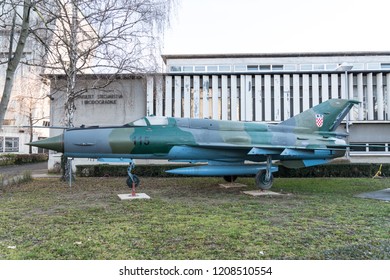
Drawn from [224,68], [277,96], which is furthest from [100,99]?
[224,68]

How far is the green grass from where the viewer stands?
14.5 ft

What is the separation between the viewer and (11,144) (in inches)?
1555

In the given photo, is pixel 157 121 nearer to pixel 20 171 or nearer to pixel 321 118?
pixel 321 118

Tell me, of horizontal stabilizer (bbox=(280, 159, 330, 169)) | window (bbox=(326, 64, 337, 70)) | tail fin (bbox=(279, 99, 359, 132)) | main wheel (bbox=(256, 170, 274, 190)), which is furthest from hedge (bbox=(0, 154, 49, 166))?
window (bbox=(326, 64, 337, 70))

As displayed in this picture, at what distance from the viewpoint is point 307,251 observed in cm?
444

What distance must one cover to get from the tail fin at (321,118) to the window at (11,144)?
37.0 metres

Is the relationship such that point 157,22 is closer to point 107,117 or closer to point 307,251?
point 107,117

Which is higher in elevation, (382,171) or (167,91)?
(167,91)

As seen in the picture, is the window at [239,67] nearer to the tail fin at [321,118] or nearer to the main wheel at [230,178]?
the tail fin at [321,118]

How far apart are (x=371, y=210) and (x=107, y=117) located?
1581cm

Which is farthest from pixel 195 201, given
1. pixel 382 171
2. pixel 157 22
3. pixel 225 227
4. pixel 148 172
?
pixel 382 171

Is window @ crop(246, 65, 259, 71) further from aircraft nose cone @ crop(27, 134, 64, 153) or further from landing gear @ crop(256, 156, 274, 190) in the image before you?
aircraft nose cone @ crop(27, 134, 64, 153)

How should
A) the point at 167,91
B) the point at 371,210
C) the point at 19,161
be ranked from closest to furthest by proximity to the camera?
1. the point at 371,210
2. the point at 167,91
3. the point at 19,161

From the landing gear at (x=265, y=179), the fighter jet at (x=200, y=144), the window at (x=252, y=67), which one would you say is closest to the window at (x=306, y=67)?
the window at (x=252, y=67)
